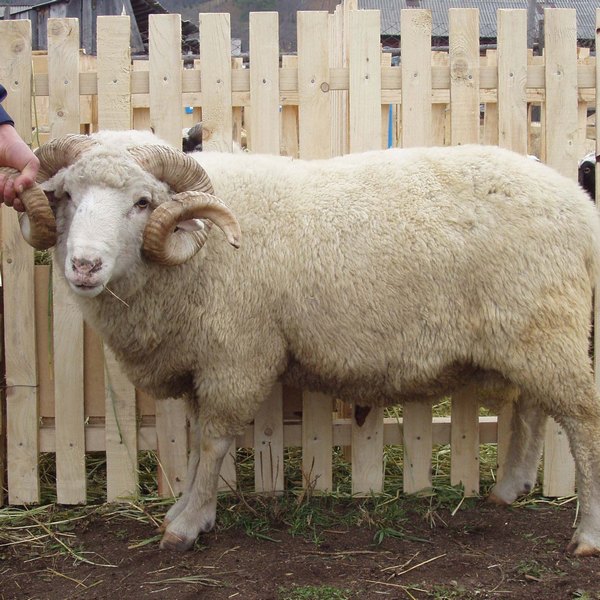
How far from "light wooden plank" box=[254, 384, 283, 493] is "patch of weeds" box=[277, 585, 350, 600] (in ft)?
3.31

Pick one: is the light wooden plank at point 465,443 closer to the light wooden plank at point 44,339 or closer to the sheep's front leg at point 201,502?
the sheep's front leg at point 201,502

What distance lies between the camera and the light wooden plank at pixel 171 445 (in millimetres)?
3965

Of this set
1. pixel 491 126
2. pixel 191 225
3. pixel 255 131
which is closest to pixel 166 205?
pixel 191 225

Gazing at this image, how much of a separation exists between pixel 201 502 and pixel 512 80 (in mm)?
2496

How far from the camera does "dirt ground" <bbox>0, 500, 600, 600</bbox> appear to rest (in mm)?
3035

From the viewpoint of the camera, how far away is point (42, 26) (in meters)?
20.3

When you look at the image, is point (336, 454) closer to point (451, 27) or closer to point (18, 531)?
point (18, 531)

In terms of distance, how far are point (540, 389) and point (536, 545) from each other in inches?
28.1

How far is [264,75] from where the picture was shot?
3842 mm

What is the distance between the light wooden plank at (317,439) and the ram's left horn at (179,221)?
1.21 metres

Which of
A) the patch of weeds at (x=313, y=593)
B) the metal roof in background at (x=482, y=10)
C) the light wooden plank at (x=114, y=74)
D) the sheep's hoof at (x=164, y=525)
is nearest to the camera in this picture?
the patch of weeds at (x=313, y=593)

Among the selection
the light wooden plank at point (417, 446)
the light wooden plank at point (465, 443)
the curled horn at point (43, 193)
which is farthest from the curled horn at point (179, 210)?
the light wooden plank at point (465, 443)

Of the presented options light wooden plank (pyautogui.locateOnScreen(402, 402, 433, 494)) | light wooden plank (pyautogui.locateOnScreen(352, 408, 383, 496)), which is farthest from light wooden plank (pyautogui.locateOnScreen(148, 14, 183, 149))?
light wooden plank (pyautogui.locateOnScreen(402, 402, 433, 494))

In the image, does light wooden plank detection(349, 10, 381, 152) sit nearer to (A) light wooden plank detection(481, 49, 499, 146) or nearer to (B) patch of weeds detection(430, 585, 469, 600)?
(A) light wooden plank detection(481, 49, 499, 146)
